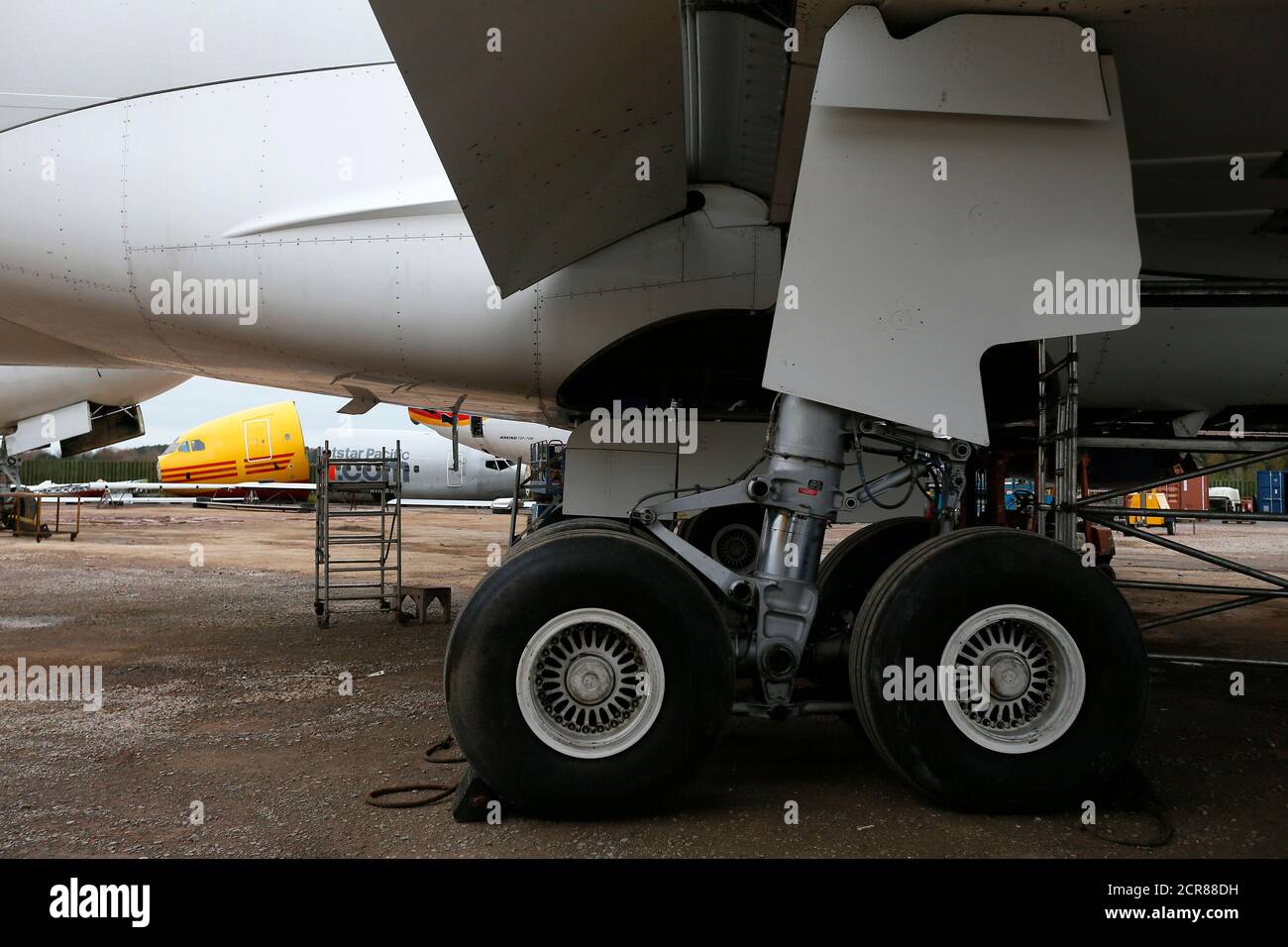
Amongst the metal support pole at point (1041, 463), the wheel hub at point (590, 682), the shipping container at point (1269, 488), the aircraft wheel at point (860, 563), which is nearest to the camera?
the wheel hub at point (590, 682)

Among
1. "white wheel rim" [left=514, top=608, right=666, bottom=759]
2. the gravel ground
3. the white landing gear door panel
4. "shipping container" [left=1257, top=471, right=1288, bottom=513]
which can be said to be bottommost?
the gravel ground

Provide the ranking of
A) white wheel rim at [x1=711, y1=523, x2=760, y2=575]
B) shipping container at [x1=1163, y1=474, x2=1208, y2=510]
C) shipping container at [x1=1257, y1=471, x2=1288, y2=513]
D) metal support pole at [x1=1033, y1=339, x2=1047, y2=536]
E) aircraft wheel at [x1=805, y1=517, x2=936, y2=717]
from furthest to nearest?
shipping container at [x1=1163, y1=474, x2=1208, y2=510]
white wheel rim at [x1=711, y1=523, x2=760, y2=575]
shipping container at [x1=1257, y1=471, x2=1288, y2=513]
aircraft wheel at [x1=805, y1=517, x2=936, y2=717]
metal support pole at [x1=1033, y1=339, x2=1047, y2=536]

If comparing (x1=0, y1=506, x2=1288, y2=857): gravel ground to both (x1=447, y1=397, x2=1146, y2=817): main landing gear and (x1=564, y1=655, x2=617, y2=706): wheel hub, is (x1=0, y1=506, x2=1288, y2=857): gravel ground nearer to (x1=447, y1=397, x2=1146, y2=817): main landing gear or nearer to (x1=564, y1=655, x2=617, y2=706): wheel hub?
(x1=447, y1=397, x2=1146, y2=817): main landing gear

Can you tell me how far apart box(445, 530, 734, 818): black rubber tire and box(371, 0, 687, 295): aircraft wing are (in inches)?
71.0

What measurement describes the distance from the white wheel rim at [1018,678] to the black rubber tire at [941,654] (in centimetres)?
3

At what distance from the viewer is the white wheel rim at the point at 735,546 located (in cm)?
867

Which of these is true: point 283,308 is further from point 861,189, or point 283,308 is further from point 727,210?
point 861,189

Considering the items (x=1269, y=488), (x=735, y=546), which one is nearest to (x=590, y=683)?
(x=735, y=546)

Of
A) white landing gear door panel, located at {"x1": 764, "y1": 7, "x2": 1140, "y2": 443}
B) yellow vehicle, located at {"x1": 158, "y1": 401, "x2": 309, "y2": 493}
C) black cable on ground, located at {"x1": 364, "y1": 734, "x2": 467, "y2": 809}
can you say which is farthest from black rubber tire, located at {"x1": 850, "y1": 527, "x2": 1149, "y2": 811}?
yellow vehicle, located at {"x1": 158, "y1": 401, "x2": 309, "y2": 493}

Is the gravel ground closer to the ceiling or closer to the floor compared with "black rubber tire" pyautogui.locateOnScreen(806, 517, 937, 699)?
closer to the floor

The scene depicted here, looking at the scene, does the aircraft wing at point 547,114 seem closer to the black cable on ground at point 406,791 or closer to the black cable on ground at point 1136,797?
the black cable on ground at point 406,791

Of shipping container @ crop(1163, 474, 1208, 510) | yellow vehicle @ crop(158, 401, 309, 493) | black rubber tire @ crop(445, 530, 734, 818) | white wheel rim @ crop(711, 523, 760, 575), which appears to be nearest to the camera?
black rubber tire @ crop(445, 530, 734, 818)

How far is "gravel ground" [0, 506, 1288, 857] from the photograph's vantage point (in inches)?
132

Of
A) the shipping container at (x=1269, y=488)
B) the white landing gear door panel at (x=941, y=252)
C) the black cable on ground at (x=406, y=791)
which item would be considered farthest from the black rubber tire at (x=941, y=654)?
the shipping container at (x=1269, y=488)
